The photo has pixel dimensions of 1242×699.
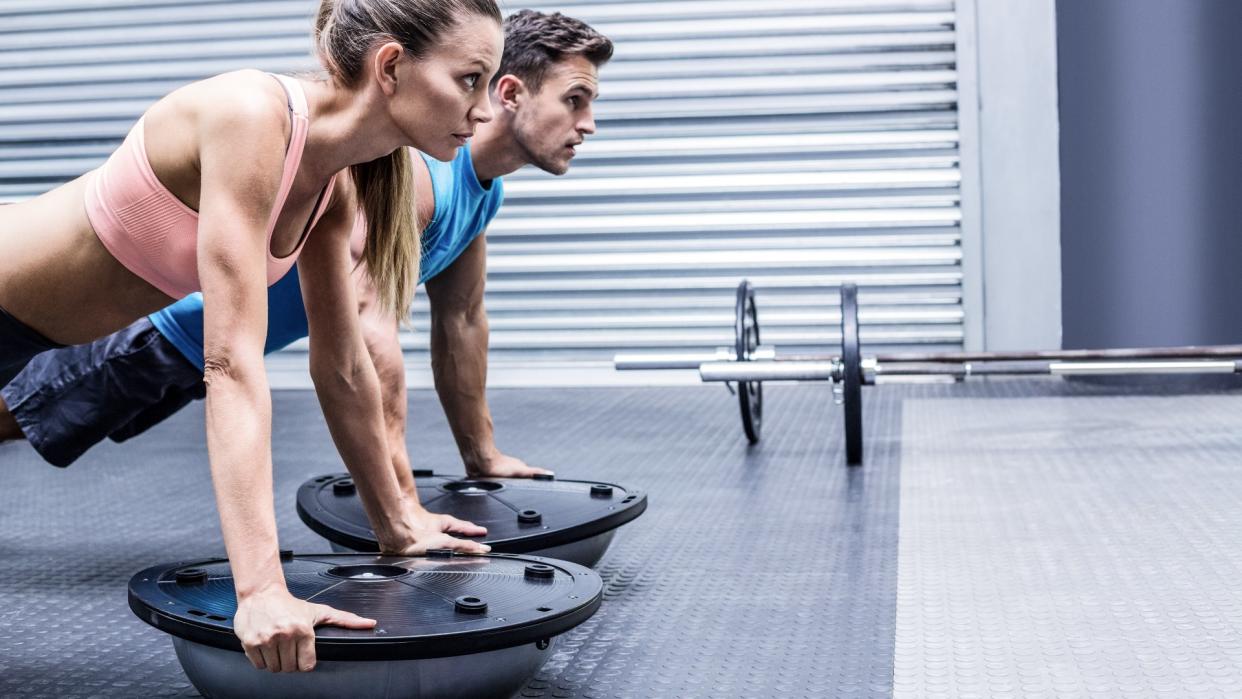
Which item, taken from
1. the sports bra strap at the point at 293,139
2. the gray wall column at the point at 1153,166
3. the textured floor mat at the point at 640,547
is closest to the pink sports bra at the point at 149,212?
the sports bra strap at the point at 293,139

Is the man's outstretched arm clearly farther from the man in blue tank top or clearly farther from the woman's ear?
the woman's ear

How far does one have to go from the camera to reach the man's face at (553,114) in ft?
7.79

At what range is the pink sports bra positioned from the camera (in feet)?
4.69

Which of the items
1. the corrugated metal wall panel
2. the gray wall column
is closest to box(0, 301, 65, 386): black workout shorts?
the corrugated metal wall panel

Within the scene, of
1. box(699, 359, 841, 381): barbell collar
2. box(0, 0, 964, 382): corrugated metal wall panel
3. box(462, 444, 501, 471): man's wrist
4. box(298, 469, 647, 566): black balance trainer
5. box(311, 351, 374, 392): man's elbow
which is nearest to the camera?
box(311, 351, 374, 392): man's elbow

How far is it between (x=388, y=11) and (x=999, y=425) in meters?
2.61

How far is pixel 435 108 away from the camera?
145 cm

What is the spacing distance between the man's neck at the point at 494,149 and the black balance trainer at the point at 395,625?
941 millimetres

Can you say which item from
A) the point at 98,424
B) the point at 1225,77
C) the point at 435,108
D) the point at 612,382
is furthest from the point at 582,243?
the point at 435,108

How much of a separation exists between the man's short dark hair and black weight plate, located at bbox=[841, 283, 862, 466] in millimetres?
961

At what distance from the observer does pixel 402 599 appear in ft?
5.01

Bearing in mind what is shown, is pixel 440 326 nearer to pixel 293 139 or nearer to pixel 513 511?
pixel 513 511

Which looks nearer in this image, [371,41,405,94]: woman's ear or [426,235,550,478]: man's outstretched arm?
[371,41,405,94]: woman's ear

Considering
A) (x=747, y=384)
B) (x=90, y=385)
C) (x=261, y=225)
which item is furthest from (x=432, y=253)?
(x=747, y=384)
